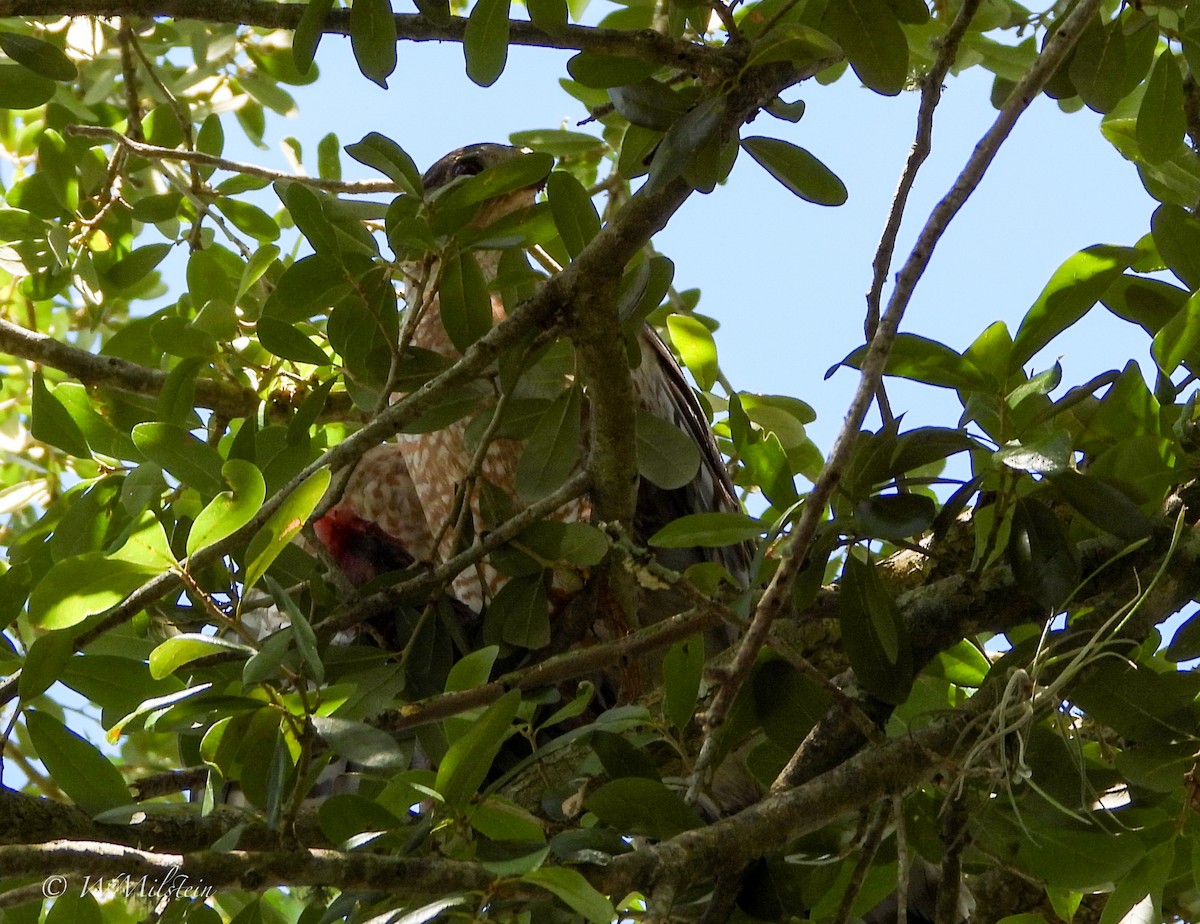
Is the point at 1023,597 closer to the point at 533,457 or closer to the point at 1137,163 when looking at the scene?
the point at 533,457

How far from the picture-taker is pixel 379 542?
2.47m

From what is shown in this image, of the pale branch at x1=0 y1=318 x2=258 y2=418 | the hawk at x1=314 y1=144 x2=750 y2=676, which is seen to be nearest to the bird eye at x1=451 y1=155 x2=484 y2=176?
the hawk at x1=314 y1=144 x2=750 y2=676

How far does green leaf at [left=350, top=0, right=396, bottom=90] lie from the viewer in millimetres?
1354

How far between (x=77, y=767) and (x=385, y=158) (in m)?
0.74

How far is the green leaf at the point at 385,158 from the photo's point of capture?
1.45 metres

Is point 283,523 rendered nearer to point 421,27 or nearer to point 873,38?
point 421,27

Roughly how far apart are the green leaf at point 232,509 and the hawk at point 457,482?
3.24 ft

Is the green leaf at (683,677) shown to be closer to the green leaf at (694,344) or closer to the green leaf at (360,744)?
the green leaf at (360,744)

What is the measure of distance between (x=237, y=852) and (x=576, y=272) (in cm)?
73

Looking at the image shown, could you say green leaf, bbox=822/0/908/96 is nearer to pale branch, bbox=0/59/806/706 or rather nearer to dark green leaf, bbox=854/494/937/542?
pale branch, bbox=0/59/806/706

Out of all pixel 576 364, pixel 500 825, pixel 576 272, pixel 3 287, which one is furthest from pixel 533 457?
pixel 3 287

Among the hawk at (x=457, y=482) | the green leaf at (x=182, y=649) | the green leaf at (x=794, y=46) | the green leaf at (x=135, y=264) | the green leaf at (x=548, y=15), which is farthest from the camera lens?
the hawk at (x=457, y=482)

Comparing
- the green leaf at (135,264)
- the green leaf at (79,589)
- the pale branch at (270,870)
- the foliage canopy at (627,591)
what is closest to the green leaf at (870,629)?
the foliage canopy at (627,591)

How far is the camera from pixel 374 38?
4.46 ft
